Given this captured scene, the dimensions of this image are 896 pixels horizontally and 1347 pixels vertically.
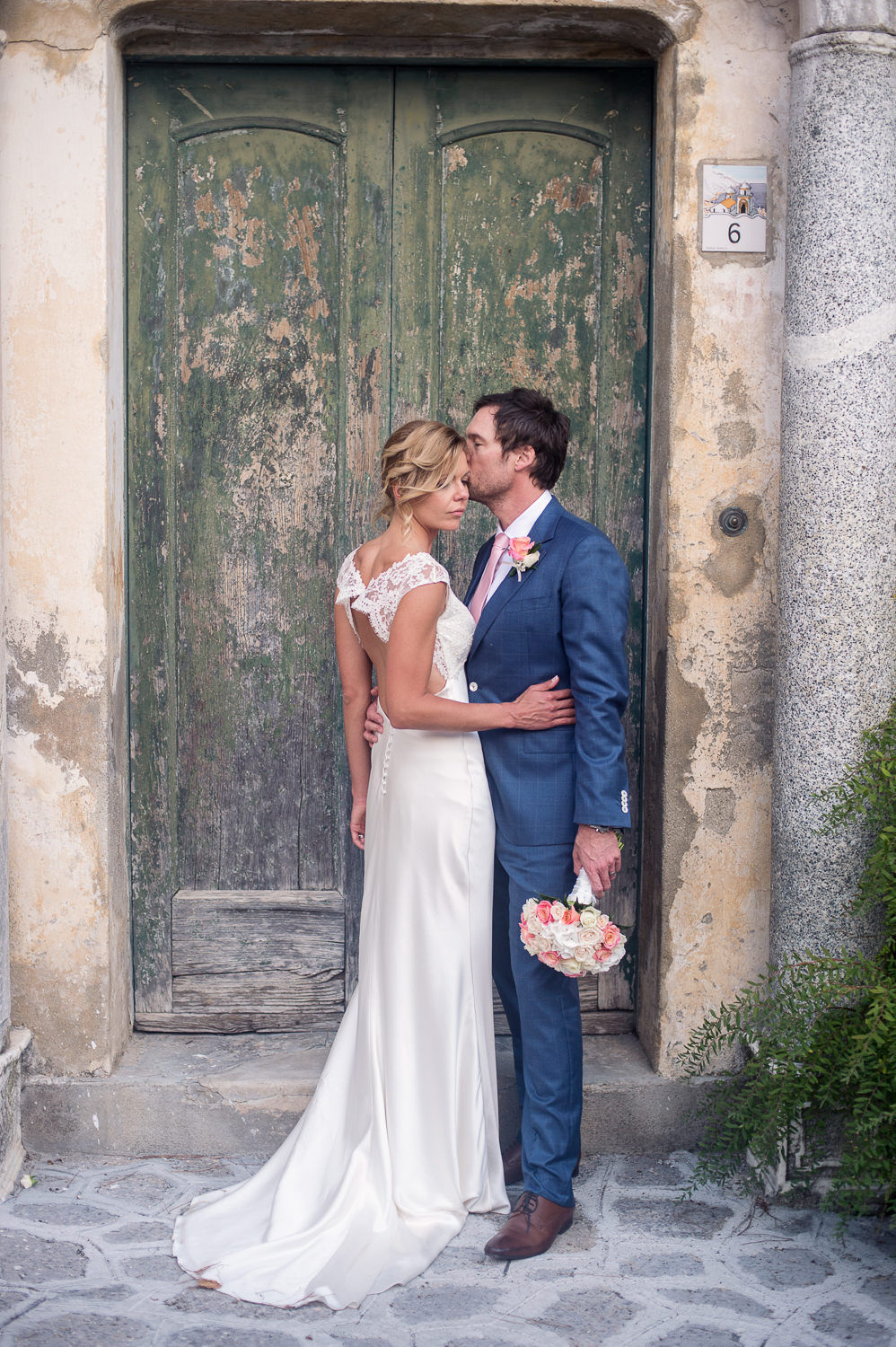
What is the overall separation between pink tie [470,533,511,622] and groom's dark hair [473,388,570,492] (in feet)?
0.64

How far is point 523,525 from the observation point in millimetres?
3250

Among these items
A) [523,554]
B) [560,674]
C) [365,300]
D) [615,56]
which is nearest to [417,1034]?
[560,674]

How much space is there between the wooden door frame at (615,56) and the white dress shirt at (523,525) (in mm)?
539

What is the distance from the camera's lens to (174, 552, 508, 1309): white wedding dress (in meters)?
3.14

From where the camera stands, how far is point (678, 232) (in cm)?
348

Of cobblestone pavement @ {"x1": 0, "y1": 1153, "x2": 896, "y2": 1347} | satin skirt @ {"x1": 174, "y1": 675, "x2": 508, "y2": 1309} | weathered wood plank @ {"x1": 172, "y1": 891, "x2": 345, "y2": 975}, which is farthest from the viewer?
weathered wood plank @ {"x1": 172, "y1": 891, "x2": 345, "y2": 975}

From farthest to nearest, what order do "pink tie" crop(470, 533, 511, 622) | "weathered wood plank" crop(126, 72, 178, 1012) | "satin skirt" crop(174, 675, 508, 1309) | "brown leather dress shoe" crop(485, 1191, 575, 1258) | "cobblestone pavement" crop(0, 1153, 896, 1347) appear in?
1. "weathered wood plank" crop(126, 72, 178, 1012)
2. "pink tie" crop(470, 533, 511, 622)
3. "satin skirt" crop(174, 675, 508, 1309)
4. "brown leather dress shoe" crop(485, 1191, 575, 1258)
5. "cobblestone pavement" crop(0, 1153, 896, 1347)

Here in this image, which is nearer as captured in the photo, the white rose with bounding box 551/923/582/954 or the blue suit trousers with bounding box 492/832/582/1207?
the white rose with bounding box 551/923/582/954

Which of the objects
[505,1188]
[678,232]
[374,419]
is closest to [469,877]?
[505,1188]

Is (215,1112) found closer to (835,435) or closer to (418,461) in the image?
(418,461)

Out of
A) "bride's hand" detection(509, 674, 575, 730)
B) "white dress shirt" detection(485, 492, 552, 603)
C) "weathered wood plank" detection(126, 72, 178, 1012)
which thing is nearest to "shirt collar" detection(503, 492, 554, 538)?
"white dress shirt" detection(485, 492, 552, 603)

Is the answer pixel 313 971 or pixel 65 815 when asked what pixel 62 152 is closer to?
pixel 65 815

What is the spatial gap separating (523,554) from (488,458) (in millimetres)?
296

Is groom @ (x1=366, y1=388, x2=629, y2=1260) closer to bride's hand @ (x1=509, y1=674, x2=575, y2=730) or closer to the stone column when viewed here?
bride's hand @ (x1=509, y1=674, x2=575, y2=730)
